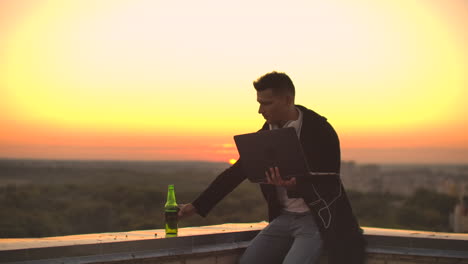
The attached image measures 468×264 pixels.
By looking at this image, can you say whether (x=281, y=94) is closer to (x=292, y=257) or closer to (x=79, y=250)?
(x=292, y=257)

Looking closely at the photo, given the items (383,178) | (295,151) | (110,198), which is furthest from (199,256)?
(383,178)

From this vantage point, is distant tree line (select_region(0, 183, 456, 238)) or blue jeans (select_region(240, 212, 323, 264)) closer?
blue jeans (select_region(240, 212, 323, 264))

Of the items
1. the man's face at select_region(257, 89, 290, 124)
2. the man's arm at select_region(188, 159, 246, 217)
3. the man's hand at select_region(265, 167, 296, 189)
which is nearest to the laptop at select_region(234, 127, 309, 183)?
the man's hand at select_region(265, 167, 296, 189)

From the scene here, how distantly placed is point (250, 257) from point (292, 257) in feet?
0.97

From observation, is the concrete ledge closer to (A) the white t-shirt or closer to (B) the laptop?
(A) the white t-shirt

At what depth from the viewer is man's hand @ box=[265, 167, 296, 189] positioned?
2.96 metres

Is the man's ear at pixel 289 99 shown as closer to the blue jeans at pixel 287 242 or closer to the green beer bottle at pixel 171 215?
the blue jeans at pixel 287 242

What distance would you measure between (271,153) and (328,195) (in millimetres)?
357

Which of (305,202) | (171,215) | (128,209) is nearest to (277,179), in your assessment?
(305,202)

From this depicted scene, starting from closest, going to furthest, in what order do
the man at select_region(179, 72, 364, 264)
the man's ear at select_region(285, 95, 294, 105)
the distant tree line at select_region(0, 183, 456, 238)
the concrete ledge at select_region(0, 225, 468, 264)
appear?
the concrete ledge at select_region(0, 225, 468, 264)
the man at select_region(179, 72, 364, 264)
the man's ear at select_region(285, 95, 294, 105)
the distant tree line at select_region(0, 183, 456, 238)

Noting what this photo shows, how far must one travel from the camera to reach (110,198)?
4050cm

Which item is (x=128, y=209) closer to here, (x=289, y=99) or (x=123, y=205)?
(x=123, y=205)

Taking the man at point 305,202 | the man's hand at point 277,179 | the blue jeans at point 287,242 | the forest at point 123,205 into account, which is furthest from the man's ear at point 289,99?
the forest at point 123,205

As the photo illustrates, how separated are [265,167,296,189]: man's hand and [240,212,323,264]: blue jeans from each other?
28 centimetres
